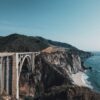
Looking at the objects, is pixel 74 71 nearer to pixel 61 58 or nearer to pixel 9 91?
pixel 61 58

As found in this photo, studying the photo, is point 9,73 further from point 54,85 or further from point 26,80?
point 54,85

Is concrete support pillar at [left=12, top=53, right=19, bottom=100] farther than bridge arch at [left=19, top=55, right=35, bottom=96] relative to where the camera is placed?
No

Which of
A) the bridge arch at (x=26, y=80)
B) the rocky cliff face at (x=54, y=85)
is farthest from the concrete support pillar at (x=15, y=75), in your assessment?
the bridge arch at (x=26, y=80)

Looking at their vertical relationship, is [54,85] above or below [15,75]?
below

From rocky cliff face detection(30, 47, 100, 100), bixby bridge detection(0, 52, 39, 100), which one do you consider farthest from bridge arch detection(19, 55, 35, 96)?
bixby bridge detection(0, 52, 39, 100)

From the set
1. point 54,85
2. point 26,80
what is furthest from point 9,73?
point 54,85

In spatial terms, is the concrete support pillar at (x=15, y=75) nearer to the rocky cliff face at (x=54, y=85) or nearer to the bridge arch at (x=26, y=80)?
the rocky cliff face at (x=54, y=85)

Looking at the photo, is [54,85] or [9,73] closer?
[9,73]

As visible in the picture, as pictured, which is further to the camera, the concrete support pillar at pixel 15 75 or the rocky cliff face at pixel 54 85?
the concrete support pillar at pixel 15 75

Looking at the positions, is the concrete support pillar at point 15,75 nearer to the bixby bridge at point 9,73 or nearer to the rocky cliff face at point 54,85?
the bixby bridge at point 9,73

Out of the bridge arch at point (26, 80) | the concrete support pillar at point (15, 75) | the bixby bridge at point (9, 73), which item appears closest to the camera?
the bixby bridge at point (9, 73)

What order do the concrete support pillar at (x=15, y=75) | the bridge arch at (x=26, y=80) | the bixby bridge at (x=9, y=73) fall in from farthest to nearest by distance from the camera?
the bridge arch at (x=26, y=80) < the concrete support pillar at (x=15, y=75) < the bixby bridge at (x=9, y=73)

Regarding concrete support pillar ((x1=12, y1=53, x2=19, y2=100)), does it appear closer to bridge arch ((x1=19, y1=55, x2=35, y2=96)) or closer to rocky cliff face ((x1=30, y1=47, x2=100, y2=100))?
rocky cliff face ((x1=30, y1=47, x2=100, y2=100))
